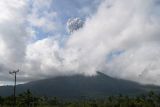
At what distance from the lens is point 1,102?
14050cm

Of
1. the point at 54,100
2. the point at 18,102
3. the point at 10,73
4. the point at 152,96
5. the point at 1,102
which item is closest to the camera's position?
the point at 10,73

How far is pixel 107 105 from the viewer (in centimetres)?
15012

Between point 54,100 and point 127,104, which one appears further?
point 54,100

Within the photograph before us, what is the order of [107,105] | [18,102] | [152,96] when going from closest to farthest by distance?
[18,102] → [107,105] → [152,96]

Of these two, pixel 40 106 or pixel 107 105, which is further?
pixel 107 105

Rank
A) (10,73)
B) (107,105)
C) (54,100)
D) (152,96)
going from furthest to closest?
1. (54,100)
2. (152,96)
3. (107,105)
4. (10,73)

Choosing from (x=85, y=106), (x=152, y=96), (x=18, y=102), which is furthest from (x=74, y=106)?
(x=152, y=96)

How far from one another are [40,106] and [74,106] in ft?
66.4

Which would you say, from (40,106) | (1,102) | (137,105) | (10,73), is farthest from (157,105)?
(10,73)

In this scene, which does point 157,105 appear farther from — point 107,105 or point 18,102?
point 18,102

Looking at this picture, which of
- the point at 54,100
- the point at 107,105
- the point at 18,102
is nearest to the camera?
the point at 18,102

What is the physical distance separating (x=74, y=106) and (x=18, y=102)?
26.9 m

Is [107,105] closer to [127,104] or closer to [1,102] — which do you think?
[127,104]

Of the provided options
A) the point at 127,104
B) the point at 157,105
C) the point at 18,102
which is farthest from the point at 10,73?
the point at 157,105
